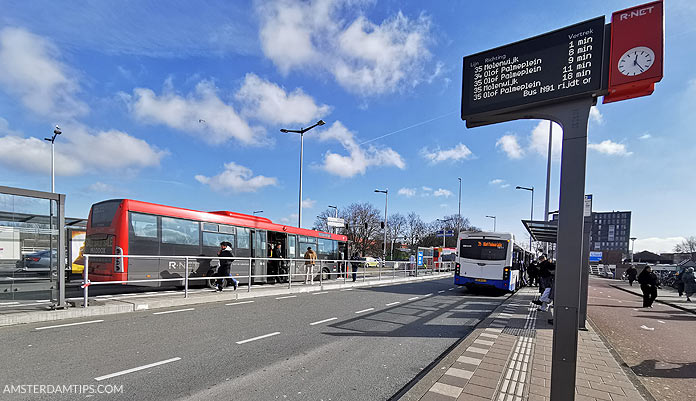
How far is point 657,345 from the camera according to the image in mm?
7168

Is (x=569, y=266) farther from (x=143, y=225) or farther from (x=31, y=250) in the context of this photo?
(x=143, y=225)

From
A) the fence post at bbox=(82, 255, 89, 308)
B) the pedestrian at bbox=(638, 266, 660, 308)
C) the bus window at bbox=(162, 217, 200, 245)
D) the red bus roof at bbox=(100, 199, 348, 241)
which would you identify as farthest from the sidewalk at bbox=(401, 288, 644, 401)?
the red bus roof at bbox=(100, 199, 348, 241)

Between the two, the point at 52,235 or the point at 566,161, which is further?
the point at 52,235

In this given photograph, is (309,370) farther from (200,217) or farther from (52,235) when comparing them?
(200,217)

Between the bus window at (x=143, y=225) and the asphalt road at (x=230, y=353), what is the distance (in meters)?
4.07

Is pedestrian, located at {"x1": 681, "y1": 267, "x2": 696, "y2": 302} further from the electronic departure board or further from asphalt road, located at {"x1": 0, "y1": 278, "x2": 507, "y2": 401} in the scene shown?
the electronic departure board

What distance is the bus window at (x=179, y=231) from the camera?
1197 centimetres

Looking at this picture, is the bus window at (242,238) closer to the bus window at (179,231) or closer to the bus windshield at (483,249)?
the bus window at (179,231)

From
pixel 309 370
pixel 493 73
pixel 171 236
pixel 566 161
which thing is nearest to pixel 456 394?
pixel 309 370

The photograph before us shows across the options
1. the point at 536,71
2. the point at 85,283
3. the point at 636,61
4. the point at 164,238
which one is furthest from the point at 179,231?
the point at 636,61

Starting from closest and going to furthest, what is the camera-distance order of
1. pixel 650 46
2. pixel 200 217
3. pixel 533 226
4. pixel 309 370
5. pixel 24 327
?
pixel 650 46 → pixel 309 370 → pixel 24 327 → pixel 533 226 → pixel 200 217

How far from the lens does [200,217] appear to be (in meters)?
13.2

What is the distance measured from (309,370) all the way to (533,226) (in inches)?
346

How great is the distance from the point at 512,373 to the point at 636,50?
3.83 metres
